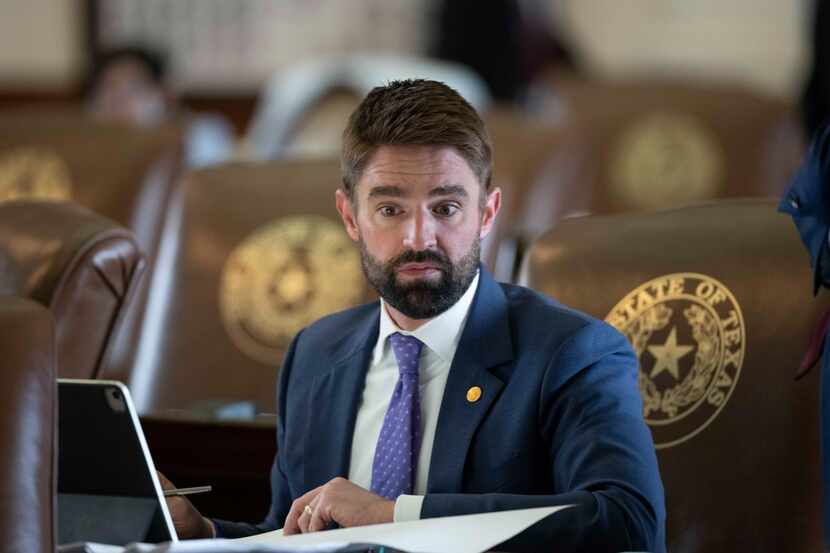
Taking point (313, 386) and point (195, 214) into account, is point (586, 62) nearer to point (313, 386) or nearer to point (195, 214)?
point (195, 214)

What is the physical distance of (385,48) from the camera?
8.39 meters

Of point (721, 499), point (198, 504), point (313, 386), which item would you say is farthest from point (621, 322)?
point (198, 504)

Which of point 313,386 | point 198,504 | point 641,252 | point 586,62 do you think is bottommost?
point 198,504

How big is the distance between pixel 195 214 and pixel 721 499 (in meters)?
1.55

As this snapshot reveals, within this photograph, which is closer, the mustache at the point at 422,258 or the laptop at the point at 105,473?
the laptop at the point at 105,473

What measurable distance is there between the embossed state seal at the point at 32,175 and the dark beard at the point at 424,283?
83.4 inches

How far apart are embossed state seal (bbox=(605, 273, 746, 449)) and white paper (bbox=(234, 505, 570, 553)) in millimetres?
531

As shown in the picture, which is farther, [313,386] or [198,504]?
[198,504]

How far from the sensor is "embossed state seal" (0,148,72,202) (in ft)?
12.8

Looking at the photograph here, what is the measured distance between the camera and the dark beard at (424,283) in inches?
73.4

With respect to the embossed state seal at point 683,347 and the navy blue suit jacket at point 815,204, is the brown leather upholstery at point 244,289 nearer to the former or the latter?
the embossed state seal at point 683,347

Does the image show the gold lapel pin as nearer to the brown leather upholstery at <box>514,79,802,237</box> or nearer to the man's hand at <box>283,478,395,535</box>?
the man's hand at <box>283,478,395,535</box>

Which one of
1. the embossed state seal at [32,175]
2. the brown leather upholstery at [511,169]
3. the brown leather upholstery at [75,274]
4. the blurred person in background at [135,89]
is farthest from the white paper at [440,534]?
the blurred person in background at [135,89]

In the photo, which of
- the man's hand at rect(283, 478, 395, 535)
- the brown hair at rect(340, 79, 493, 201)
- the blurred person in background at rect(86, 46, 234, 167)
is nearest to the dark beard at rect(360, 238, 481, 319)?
the brown hair at rect(340, 79, 493, 201)
